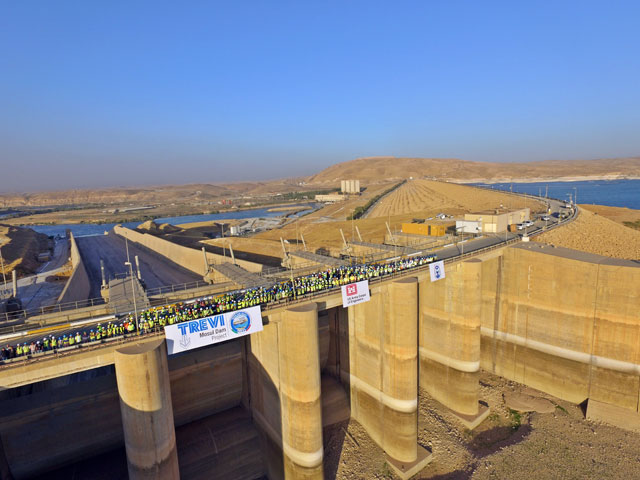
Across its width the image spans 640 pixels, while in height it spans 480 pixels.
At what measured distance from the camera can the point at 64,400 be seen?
89.9 ft

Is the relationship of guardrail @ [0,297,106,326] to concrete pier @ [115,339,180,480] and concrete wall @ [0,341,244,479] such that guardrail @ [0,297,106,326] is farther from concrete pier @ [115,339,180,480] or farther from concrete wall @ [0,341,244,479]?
concrete pier @ [115,339,180,480]

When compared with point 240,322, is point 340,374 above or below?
below

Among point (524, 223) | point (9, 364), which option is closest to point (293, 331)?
point (9, 364)

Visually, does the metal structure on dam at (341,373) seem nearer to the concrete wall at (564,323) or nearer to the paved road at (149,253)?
the concrete wall at (564,323)

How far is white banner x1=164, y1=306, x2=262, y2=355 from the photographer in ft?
69.6

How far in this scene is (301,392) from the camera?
82.1 ft

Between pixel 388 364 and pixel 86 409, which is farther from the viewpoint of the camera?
pixel 388 364

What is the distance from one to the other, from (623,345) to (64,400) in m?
48.3

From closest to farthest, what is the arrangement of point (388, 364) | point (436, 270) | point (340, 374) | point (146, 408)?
point (146, 408)
point (388, 364)
point (436, 270)
point (340, 374)

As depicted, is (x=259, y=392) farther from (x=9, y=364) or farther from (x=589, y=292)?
(x=589, y=292)

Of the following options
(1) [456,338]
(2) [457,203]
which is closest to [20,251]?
(1) [456,338]

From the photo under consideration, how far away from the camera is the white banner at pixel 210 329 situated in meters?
21.2

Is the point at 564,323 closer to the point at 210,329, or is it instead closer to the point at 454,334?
the point at 454,334

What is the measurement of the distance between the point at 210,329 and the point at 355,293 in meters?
11.3
